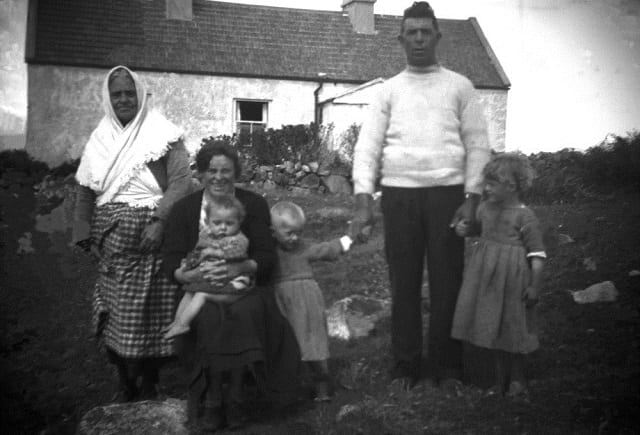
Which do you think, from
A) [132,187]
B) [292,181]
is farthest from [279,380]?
[292,181]

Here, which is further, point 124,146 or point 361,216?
point 124,146

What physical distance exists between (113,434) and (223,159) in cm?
145

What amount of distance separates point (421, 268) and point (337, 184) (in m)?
3.62

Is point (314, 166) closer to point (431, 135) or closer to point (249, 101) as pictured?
point (431, 135)

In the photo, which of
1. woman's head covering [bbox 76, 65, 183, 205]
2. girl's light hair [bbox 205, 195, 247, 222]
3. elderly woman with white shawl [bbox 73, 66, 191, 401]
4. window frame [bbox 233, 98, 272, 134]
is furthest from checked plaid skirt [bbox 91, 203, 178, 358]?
window frame [bbox 233, 98, 272, 134]

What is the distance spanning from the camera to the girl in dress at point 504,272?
360 centimetres

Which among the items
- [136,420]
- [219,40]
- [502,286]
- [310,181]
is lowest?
[136,420]

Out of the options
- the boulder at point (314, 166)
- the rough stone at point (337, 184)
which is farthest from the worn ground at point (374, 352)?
the boulder at point (314, 166)

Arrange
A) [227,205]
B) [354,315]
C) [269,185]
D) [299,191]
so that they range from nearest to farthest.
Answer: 1. [227,205]
2. [354,315]
3. [299,191]
4. [269,185]

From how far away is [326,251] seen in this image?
3.82 meters

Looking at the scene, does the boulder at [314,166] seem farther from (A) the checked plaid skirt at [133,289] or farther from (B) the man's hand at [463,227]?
(B) the man's hand at [463,227]

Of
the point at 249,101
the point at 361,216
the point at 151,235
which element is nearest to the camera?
the point at 361,216

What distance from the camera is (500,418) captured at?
3277 mm

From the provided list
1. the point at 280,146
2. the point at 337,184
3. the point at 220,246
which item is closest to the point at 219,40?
the point at 280,146
